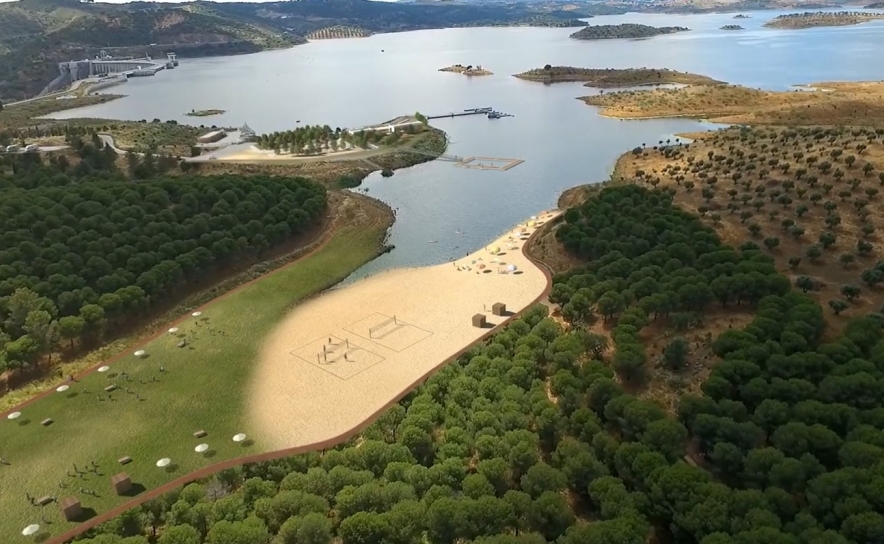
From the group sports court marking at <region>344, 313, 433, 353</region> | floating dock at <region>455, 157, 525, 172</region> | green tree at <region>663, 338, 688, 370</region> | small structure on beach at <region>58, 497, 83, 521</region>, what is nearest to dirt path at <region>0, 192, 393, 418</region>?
small structure on beach at <region>58, 497, 83, 521</region>

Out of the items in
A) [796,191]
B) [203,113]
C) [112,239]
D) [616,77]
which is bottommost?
[796,191]

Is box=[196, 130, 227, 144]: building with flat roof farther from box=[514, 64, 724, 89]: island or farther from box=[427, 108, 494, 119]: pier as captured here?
box=[514, 64, 724, 89]: island

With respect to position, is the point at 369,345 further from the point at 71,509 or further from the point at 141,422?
the point at 71,509

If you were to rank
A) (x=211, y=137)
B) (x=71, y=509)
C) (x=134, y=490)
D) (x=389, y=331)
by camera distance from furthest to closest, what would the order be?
(x=211, y=137), (x=389, y=331), (x=134, y=490), (x=71, y=509)

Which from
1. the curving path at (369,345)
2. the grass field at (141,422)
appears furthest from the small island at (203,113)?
the grass field at (141,422)

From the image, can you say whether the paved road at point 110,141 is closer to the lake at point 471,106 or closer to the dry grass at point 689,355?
the lake at point 471,106

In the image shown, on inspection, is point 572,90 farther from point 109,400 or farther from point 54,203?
point 109,400

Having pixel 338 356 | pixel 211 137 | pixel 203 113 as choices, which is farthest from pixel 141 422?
pixel 203 113
